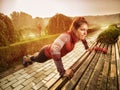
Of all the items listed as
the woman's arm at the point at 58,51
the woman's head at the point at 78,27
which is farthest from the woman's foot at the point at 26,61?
the woman's head at the point at 78,27

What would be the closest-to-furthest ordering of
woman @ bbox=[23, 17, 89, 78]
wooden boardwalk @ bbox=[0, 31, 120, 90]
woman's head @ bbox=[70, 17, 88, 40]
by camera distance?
1. wooden boardwalk @ bbox=[0, 31, 120, 90]
2. woman @ bbox=[23, 17, 89, 78]
3. woman's head @ bbox=[70, 17, 88, 40]

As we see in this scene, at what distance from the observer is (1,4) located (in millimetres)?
4277

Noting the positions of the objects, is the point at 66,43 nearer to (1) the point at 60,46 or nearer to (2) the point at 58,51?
(1) the point at 60,46

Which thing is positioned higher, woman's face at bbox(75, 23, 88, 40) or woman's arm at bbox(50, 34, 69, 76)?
woman's face at bbox(75, 23, 88, 40)

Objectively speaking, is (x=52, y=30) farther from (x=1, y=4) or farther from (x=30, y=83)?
(x=30, y=83)

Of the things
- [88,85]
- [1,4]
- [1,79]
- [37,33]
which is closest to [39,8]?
[37,33]

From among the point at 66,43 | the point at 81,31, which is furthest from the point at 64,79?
the point at 81,31

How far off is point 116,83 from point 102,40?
4253 mm

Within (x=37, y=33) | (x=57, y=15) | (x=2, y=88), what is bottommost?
(x=2, y=88)

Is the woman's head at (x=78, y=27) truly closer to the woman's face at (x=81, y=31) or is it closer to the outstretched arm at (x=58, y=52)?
the woman's face at (x=81, y=31)

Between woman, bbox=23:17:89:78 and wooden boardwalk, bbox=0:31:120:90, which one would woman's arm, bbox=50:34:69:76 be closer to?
woman, bbox=23:17:89:78

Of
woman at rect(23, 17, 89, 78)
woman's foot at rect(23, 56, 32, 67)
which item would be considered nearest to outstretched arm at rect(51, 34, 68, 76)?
woman at rect(23, 17, 89, 78)

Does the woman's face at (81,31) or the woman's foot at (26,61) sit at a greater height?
the woman's face at (81,31)

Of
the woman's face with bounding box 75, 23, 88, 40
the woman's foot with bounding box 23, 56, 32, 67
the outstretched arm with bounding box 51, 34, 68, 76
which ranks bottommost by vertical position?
the woman's foot with bounding box 23, 56, 32, 67
